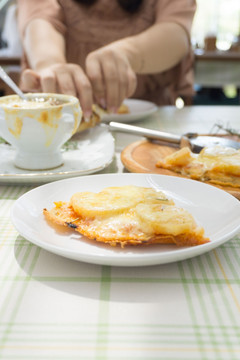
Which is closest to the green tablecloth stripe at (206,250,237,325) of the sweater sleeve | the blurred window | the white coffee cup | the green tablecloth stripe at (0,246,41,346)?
the green tablecloth stripe at (0,246,41,346)

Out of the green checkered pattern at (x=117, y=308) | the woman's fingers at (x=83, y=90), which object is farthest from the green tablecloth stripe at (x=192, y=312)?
the woman's fingers at (x=83, y=90)

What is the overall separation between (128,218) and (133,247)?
0.05 meters

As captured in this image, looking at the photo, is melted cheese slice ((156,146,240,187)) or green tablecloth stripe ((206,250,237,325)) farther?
melted cheese slice ((156,146,240,187))

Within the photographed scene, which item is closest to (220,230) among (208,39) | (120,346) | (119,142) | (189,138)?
(120,346)

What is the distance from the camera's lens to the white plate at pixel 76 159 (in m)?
0.85

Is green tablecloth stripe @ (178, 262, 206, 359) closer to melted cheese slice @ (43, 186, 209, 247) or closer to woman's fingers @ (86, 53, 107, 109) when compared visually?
melted cheese slice @ (43, 186, 209, 247)

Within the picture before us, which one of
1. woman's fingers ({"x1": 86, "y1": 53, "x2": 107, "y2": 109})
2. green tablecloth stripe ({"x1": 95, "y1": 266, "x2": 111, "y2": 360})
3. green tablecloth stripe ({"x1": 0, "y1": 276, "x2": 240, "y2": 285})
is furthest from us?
woman's fingers ({"x1": 86, "y1": 53, "x2": 107, "y2": 109})

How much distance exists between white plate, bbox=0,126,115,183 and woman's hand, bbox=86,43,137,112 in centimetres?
15

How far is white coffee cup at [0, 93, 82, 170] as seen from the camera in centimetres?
89

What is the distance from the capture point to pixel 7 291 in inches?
19.2

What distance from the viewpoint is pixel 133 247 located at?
0.54 metres

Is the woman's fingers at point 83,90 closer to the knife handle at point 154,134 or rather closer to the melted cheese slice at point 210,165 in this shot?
A: the knife handle at point 154,134

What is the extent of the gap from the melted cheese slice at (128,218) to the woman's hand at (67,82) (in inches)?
Result: 25.4

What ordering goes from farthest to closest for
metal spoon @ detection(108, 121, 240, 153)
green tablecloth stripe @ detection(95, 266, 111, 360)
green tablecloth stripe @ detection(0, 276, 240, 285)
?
1. metal spoon @ detection(108, 121, 240, 153)
2. green tablecloth stripe @ detection(0, 276, 240, 285)
3. green tablecloth stripe @ detection(95, 266, 111, 360)
